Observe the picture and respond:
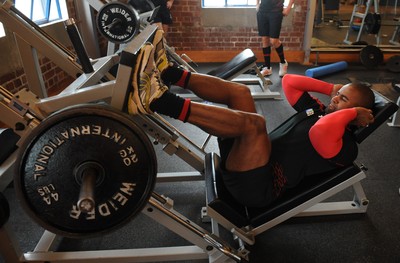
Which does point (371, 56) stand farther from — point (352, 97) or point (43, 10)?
point (43, 10)

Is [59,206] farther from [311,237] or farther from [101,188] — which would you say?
[311,237]

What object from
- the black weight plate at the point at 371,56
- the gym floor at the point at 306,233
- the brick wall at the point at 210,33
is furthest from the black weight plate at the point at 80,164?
the black weight plate at the point at 371,56

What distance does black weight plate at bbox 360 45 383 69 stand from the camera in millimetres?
4094

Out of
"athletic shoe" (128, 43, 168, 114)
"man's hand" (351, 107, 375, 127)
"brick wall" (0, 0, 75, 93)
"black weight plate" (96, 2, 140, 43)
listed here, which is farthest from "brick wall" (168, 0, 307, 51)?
"athletic shoe" (128, 43, 168, 114)

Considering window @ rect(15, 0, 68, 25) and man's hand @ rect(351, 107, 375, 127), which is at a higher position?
window @ rect(15, 0, 68, 25)

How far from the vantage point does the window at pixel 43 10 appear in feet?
9.82

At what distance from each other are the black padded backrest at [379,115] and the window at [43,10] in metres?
2.87

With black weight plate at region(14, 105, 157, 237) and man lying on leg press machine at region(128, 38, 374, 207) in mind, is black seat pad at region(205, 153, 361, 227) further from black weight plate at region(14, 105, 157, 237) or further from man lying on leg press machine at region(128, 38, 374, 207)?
black weight plate at region(14, 105, 157, 237)

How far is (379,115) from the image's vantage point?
1.37m

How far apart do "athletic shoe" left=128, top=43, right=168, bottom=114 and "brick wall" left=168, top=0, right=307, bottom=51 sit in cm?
359

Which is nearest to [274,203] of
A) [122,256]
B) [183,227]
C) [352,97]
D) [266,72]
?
Result: [183,227]

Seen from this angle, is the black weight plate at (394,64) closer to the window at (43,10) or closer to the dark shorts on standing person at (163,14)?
the dark shorts on standing person at (163,14)

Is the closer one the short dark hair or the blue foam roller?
the short dark hair

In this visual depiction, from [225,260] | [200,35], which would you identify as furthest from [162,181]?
[200,35]
